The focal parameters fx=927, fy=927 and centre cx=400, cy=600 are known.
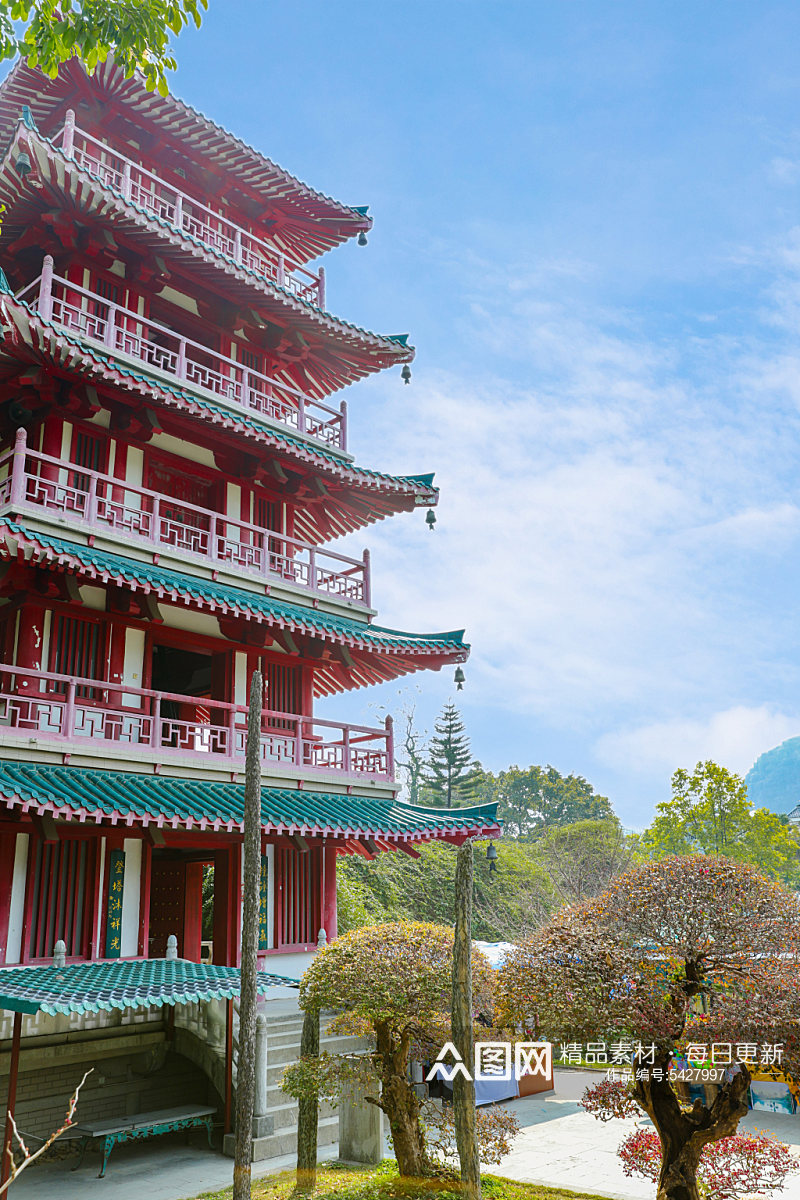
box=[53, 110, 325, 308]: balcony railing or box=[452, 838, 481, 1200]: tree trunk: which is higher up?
box=[53, 110, 325, 308]: balcony railing

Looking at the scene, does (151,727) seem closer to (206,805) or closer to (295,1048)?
(206,805)

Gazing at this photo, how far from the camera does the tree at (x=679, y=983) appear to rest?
833cm

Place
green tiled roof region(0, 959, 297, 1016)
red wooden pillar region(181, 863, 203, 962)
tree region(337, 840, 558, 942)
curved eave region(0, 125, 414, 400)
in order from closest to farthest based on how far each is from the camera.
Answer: green tiled roof region(0, 959, 297, 1016), curved eave region(0, 125, 414, 400), red wooden pillar region(181, 863, 203, 962), tree region(337, 840, 558, 942)

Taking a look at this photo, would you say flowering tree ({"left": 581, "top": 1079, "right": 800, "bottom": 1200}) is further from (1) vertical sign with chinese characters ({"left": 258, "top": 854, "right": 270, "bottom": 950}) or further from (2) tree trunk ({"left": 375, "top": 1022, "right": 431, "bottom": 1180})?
(1) vertical sign with chinese characters ({"left": 258, "top": 854, "right": 270, "bottom": 950})

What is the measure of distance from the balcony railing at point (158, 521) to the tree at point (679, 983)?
30.4ft

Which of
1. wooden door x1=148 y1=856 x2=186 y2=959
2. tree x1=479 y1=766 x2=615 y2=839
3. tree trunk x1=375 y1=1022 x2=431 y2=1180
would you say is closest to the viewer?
tree trunk x1=375 y1=1022 x2=431 y2=1180

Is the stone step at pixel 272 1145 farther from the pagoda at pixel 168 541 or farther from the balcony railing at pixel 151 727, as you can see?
the balcony railing at pixel 151 727

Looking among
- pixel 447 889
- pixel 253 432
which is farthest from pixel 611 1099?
pixel 447 889

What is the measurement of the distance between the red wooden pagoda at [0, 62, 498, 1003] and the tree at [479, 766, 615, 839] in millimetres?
53621

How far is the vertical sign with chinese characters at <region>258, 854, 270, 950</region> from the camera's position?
1565 cm

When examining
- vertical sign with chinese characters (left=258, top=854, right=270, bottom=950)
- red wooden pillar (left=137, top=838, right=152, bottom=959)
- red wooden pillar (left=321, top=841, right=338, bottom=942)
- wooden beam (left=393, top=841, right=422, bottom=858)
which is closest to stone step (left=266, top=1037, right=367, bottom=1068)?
vertical sign with chinese characters (left=258, top=854, right=270, bottom=950)

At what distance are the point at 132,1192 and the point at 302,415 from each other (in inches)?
520

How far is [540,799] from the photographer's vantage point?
243 feet

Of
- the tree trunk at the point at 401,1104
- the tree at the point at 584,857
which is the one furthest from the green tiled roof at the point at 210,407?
the tree at the point at 584,857
